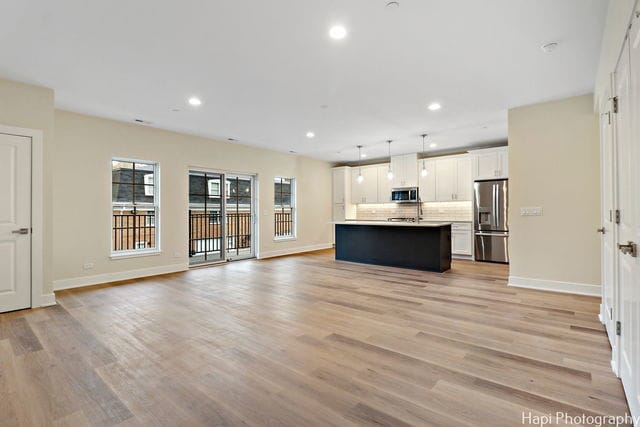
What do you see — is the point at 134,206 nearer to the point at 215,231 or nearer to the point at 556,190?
the point at 215,231

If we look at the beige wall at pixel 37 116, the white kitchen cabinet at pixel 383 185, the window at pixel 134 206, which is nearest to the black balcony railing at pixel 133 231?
the window at pixel 134 206

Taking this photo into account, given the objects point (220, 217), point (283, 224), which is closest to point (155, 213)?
point (220, 217)

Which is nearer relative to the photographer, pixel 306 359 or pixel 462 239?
pixel 306 359

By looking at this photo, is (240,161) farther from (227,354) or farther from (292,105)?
(227,354)

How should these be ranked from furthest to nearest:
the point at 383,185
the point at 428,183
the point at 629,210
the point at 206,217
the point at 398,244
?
1. the point at 383,185
2. the point at 428,183
3. the point at 206,217
4. the point at 398,244
5. the point at 629,210

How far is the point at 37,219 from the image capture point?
4.00 m

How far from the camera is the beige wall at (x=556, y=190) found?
4.27 meters

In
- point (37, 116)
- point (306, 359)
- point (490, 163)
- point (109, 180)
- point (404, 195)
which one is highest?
point (37, 116)

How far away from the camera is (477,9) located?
2.49 m

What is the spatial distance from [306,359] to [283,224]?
20.7ft

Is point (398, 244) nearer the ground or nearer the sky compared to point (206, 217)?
nearer the ground

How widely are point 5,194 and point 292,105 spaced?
368 centimetres

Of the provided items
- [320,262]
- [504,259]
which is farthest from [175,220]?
[504,259]

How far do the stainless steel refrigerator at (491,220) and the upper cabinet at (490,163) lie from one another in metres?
0.16
